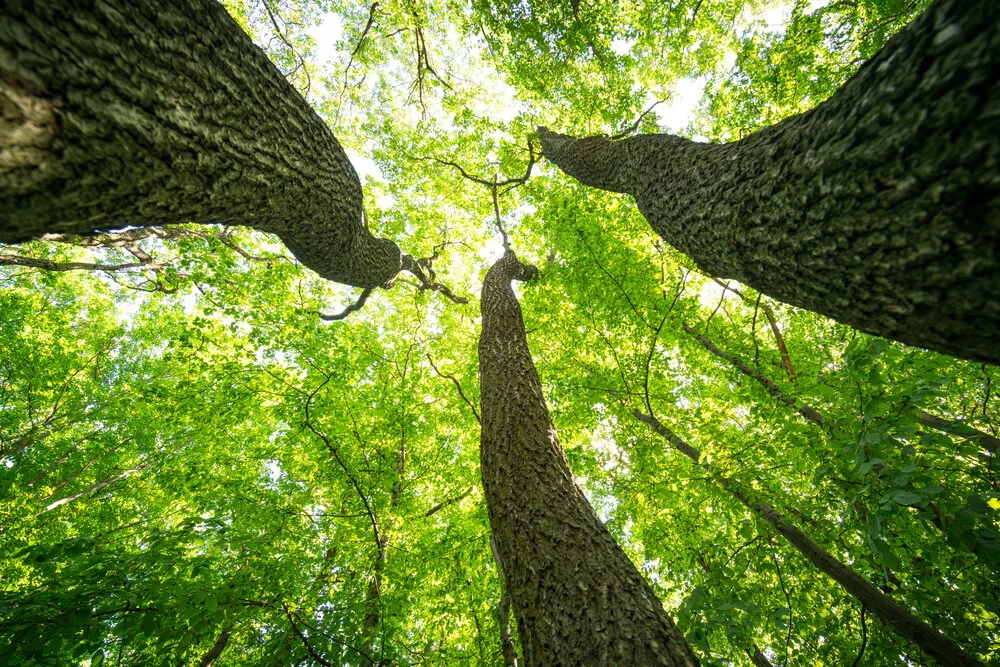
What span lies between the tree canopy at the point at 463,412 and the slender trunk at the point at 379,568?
0.05 metres

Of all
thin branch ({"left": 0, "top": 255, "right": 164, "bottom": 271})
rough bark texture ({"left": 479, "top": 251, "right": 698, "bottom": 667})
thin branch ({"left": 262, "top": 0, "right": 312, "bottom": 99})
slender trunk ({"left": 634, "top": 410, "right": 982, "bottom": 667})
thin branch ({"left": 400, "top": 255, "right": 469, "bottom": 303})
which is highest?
thin branch ({"left": 262, "top": 0, "right": 312, "bottom": 99})

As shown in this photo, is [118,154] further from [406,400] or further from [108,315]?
[108,315]

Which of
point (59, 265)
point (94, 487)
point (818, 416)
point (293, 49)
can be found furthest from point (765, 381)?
point (94, 487)

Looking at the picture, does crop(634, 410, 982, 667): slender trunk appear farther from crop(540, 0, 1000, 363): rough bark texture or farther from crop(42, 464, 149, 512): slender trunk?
crop(42, 464, 149, 512): slender trunk

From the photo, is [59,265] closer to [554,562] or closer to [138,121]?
[138,121]

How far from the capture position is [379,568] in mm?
4672

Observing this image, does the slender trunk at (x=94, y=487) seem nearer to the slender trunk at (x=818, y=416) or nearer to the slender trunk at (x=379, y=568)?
the slender trunk at (x=379, y=568)

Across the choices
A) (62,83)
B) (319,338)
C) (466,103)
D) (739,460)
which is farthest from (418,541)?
(466,103)

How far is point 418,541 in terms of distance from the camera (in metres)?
5.48

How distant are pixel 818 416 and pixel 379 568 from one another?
7.70m

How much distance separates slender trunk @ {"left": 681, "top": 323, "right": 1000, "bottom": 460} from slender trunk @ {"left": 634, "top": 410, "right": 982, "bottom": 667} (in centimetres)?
112

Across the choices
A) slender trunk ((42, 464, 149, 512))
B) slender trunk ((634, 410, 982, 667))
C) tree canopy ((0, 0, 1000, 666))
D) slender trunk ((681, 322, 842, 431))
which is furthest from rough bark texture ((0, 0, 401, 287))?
slender trunk ((42, 464, 149, 512))

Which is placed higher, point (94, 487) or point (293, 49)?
point (293, 49)

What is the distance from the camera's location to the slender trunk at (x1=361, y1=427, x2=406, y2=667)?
4078 millimetres
